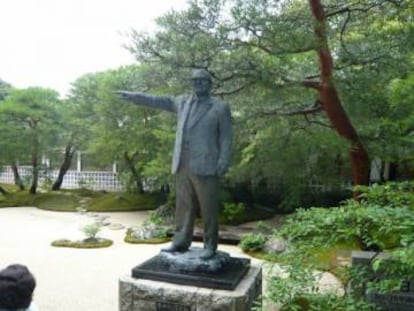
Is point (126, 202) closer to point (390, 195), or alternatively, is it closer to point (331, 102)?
point (331, 102)

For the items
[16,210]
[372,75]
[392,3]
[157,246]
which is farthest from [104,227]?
[392,3]

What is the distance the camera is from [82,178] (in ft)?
55.2

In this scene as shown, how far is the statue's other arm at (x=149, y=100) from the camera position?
4.10 m

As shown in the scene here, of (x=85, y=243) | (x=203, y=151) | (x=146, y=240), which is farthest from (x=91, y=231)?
(x=203, y=151)

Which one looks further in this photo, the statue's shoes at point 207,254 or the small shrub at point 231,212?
the small shrub at point 231,212

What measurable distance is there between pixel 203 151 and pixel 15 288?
217 cm

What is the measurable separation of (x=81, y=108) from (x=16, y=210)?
3.81m

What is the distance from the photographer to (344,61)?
5.76m

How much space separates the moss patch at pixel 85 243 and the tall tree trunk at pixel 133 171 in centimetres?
501

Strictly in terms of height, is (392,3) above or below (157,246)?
above

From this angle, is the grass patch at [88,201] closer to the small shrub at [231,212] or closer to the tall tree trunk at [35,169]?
the tall tree trunk at [35,169]

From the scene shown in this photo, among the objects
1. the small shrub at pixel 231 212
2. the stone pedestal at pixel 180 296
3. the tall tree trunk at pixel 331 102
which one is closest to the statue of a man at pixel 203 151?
the stone pedestal at pixel 180 296

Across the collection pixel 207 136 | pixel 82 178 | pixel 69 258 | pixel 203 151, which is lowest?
pixel 69 258

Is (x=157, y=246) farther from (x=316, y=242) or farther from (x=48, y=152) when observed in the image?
(x=48, y=152)
